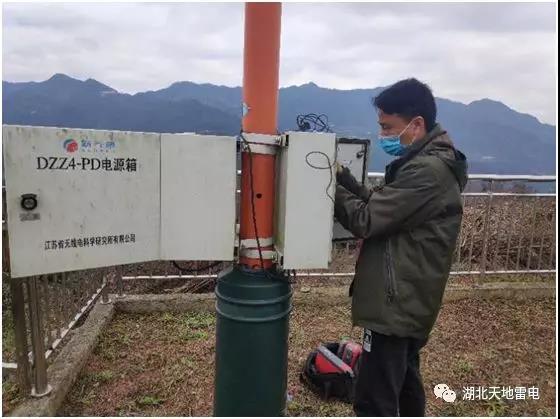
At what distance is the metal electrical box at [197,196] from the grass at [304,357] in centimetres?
153

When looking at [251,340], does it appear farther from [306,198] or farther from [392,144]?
[392,144]

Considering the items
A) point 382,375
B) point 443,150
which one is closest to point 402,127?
point 443,150

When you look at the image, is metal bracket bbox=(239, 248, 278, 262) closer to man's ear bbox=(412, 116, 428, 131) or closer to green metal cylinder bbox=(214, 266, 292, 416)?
green metal cylinder bbox=(214, 266, 292, 416)

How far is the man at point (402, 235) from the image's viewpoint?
83.9 inches

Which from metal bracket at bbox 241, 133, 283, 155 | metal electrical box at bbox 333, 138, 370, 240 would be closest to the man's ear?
metal electrical box at bbox 333, 138, 370, 240

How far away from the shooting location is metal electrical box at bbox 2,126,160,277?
76.0 inches

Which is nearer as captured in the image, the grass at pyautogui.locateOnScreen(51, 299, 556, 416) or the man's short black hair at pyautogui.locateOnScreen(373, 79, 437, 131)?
the man's short black hair at pyautogui.locateOnScreen(373, 79, 437, 131)

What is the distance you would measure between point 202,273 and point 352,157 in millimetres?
3339

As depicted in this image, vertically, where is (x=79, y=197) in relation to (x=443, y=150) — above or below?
below

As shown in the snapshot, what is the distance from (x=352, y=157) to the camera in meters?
2.65

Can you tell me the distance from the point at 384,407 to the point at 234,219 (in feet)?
A: 4.02

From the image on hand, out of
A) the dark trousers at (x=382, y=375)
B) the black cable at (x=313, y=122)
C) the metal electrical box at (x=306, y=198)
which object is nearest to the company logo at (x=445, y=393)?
the dark trousers at (x=382, y=375)

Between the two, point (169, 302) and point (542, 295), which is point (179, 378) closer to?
point (169, 302)

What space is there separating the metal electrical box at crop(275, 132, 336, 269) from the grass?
1.55m
